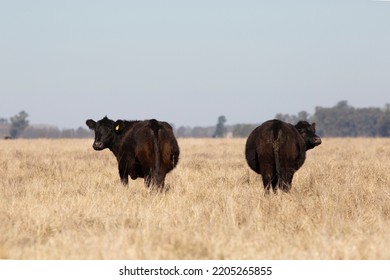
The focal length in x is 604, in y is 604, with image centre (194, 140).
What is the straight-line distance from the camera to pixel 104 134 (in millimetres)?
12312

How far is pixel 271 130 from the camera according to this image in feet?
32.0

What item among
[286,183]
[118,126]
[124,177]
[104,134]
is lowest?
[124,177]

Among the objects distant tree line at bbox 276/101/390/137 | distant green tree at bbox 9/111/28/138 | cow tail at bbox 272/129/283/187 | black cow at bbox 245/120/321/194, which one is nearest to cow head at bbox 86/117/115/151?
black cow at bbox 245/120/321/194

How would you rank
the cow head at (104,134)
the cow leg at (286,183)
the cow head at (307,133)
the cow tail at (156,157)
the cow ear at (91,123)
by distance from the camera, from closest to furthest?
the cow leg at (286,183)
the cow tail at (156,157)
the cow head at (307,133)
the cow head at (104,134)
the cow ear at (91,123)

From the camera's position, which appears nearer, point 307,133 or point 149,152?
point 149,152

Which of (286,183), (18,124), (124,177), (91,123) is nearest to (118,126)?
(91,123)

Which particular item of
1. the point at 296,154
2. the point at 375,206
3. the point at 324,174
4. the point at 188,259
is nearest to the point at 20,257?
the point at 188,259

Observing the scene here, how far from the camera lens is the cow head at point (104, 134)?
12.3 m

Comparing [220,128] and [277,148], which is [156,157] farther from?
[220,128]

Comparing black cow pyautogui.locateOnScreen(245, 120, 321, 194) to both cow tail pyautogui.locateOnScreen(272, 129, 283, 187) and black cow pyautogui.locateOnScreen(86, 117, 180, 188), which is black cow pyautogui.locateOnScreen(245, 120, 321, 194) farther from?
black cow pyautogui.locateOnScreen(86, 117, 180, 188)

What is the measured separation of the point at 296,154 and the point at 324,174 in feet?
8.61

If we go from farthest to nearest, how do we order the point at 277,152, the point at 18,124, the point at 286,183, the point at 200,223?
the point at 18,124 < the point at 286,183 < the point at 277,152 < the point at 200,223

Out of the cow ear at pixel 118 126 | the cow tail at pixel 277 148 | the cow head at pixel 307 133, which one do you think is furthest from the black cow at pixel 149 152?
the cow head at pixel 307 133

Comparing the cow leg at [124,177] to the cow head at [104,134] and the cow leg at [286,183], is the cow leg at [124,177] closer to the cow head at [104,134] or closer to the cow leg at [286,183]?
the cow head at [104,134]
